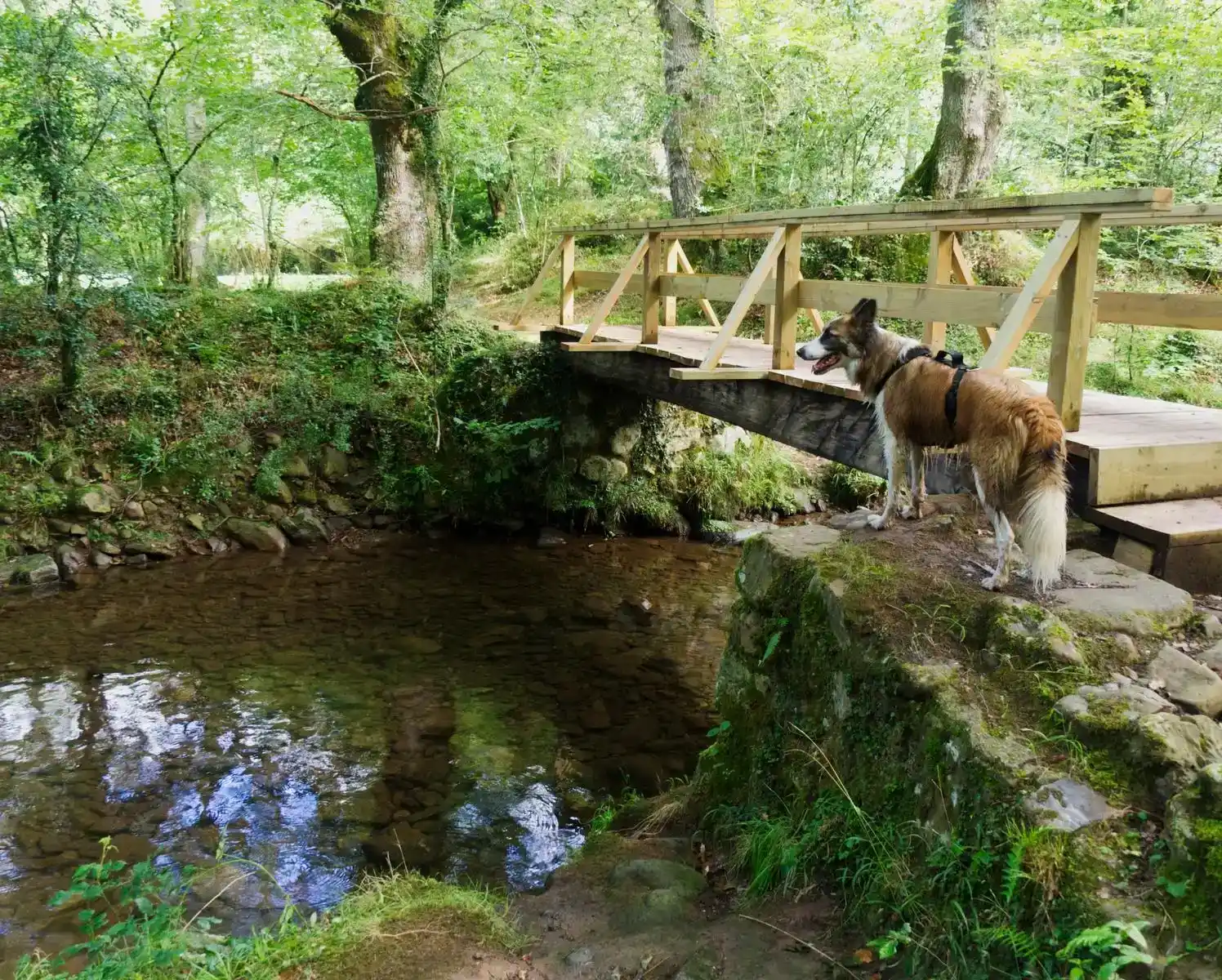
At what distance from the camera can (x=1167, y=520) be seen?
12.2ft

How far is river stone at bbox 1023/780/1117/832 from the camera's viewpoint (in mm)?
2396

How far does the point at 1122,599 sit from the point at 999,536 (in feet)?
1.66

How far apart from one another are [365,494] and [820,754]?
772 cm

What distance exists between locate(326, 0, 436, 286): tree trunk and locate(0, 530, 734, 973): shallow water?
15.6 ft

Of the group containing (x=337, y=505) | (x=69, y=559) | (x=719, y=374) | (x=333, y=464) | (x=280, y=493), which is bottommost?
(x=69, y=559)

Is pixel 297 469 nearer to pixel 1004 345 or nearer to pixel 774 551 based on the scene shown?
pixel 774 551

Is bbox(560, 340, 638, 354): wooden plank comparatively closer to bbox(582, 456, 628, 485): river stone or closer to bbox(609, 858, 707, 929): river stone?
bbox(582, 456, 628, 485): river stone

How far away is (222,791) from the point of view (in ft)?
→ 16.6

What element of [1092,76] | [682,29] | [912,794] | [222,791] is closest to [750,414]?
[912,794]

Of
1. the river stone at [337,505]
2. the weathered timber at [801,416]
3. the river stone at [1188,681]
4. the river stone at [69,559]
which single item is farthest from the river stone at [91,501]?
the river stone at [1188,681]

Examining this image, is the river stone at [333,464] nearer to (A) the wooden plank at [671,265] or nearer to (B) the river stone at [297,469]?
(B) the river stone at [297,469]

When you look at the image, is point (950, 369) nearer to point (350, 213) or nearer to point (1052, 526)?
point (1052, 526)

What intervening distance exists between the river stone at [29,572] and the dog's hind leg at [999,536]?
8606mm

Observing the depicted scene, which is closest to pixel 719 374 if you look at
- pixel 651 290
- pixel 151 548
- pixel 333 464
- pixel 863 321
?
pixel 863 321
